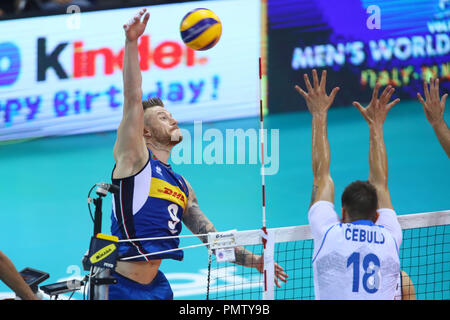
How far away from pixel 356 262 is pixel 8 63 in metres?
11.8

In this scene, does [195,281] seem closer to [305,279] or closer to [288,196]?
[305,279]

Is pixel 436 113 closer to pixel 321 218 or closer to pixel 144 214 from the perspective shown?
pixel 321 218

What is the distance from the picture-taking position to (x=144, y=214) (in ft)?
20.3

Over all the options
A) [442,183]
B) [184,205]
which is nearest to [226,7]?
[442,183]

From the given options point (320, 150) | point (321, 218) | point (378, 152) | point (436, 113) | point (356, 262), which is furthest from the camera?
point (436, 113)

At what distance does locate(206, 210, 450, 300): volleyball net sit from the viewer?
20.4 feet

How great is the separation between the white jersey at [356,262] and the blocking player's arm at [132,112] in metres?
1.81

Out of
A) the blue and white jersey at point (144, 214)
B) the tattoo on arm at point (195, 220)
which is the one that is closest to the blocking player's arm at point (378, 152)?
the tattoo on arm at point (195, 220)

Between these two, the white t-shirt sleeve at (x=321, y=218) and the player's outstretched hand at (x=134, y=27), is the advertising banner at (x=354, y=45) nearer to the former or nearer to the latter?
the player's outstretched hand at (x=134, y=27)

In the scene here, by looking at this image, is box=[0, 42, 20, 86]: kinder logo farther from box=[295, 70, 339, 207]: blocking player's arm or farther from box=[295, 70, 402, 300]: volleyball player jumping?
box=[295, 70, 402, 300]: volleyball player jumping

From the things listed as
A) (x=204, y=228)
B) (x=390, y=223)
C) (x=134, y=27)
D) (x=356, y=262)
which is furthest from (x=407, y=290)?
(x=134, y=27)

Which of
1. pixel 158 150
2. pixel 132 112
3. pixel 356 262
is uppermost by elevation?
pixel 132 112

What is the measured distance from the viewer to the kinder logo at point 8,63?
49.8 ft
